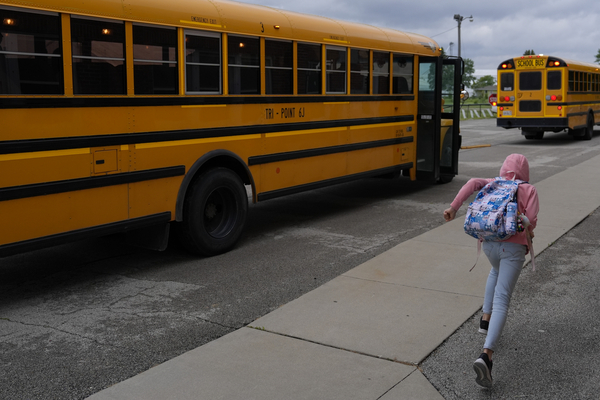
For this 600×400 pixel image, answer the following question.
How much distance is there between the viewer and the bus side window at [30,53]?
5027 mm

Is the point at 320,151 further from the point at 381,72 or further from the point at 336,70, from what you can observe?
the point at 381,72

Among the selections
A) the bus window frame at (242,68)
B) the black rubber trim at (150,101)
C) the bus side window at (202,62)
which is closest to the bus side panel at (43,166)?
the black rubber trim at (150,101)

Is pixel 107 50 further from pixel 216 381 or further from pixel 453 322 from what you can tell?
pixel 453 322

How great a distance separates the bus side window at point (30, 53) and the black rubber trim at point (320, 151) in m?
2.59

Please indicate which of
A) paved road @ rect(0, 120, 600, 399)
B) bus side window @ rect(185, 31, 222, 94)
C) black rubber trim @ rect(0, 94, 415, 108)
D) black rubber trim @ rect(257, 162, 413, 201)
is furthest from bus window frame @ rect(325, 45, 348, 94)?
bus side window @ rect(185, 31, 222, 94)

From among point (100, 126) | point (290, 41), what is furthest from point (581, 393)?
point (290, 41)

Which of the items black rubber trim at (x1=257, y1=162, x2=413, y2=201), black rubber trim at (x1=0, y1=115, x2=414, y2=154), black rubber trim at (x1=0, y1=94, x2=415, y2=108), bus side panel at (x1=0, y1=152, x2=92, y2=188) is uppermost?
black rubber trim at (x1=0, y1=94, x2=415, y2=108)

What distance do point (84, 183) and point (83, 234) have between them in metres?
0.43

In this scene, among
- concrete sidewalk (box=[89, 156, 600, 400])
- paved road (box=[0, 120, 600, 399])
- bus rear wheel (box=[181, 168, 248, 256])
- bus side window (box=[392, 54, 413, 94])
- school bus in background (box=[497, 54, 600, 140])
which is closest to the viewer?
concrete sidewalk (box=[89, 156, 600, 400])

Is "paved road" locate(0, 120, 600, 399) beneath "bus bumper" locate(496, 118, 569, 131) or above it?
beneath

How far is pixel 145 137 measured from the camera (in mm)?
6152

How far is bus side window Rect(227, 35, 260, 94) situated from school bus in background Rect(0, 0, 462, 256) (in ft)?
0.05

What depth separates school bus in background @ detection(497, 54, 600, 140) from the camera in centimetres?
2036

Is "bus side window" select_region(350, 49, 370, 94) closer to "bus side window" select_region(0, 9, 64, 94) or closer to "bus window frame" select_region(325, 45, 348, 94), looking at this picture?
"bus window frame" select_region(325, 45, 348, 94)
